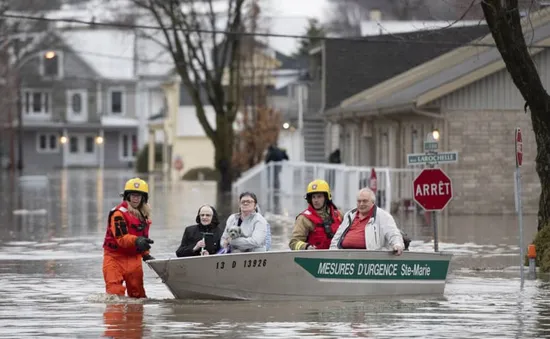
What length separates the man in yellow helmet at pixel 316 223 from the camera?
1717 centimetres

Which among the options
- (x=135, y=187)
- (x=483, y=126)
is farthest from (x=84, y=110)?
(x=135, y=187)

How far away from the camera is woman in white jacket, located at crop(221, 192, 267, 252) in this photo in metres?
17.0

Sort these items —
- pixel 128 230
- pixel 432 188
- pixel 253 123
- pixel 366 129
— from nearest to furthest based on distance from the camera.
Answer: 1. pixel 128 230
2. pixel 432 188
3. pixel 366 129
4. pixel 253 123

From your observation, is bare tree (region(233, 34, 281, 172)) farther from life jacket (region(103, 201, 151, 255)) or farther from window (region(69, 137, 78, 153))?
life jacket (region(103, 201, 151, 255))

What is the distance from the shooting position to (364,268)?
16.7 m

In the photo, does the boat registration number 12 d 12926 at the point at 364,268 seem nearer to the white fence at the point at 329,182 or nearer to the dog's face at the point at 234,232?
the dog's face at the point at 234,232

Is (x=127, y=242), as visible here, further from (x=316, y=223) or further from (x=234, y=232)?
(x=316, y=223)

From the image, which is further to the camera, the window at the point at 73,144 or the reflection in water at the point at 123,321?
the window at the point at 73,144

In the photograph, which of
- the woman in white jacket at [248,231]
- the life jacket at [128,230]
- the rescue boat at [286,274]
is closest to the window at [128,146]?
the woman in white jacket at [248,231]

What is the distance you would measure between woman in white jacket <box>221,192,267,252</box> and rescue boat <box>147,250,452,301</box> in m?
0.53

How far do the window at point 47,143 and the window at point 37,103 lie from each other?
222cm

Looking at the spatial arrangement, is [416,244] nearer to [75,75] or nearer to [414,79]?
[414,79]

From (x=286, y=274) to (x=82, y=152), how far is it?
101 meters

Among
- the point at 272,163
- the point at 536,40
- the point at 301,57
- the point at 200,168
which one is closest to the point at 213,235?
the point at 536,40
